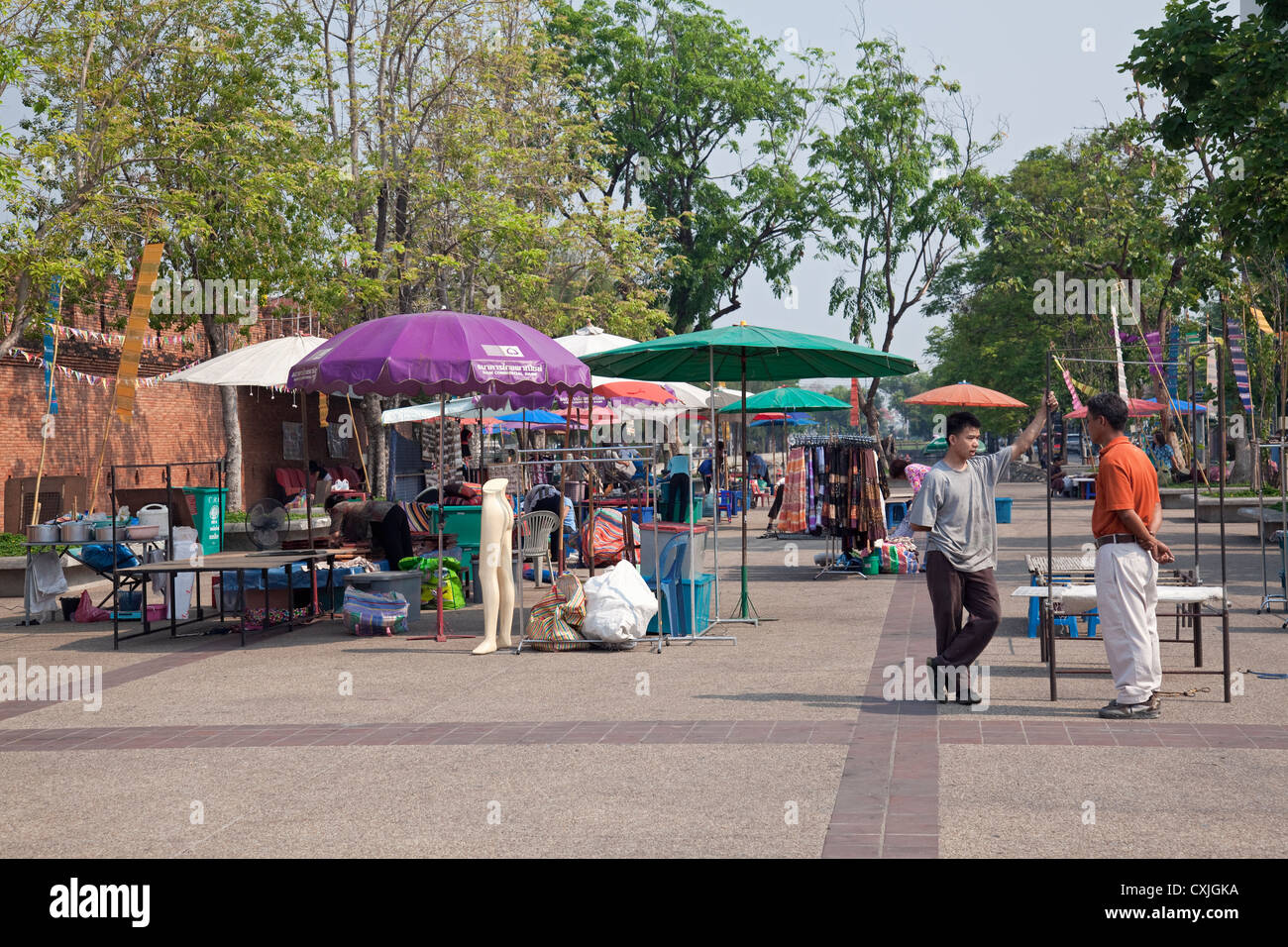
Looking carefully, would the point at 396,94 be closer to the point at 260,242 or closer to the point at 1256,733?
the point at 260,242

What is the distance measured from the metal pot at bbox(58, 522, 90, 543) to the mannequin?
480 centimetres

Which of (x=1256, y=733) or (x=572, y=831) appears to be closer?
(x=572, y=831)

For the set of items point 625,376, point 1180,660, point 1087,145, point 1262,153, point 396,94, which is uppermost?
point 1087,145

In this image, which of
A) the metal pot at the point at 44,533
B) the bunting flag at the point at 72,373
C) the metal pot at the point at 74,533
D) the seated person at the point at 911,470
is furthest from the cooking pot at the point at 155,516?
the seated person at the point at 911,470

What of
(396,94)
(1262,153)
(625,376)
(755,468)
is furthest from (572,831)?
(755,468)

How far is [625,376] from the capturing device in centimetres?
1406

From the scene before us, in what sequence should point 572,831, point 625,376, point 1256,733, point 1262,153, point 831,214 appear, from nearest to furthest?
point 572,831
point 1256,733
point 625,376
point 1262,153
point 831,214

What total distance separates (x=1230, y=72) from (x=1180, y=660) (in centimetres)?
923

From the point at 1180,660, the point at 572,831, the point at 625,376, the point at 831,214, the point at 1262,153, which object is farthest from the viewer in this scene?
the point at 831,214

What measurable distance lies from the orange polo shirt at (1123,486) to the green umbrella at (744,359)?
4440mm

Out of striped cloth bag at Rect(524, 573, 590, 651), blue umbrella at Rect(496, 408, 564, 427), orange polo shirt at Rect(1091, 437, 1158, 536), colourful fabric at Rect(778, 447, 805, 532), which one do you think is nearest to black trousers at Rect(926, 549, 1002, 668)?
orange polo shirt at Rect(1091, 437, 1158, 536)

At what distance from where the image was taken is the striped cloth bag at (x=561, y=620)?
36.4 feet

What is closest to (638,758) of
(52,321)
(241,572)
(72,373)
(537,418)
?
(241,572)

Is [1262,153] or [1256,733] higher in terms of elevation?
[1262,153]
